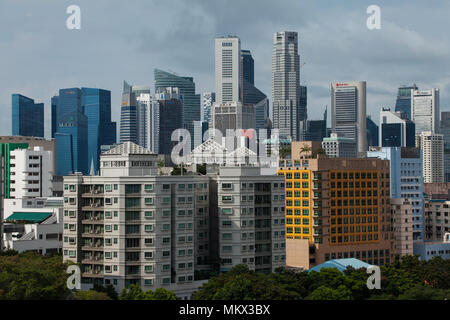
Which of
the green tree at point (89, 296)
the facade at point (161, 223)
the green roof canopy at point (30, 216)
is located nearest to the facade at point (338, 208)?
the facade at point (161, 223)

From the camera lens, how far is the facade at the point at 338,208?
153500 millimetres

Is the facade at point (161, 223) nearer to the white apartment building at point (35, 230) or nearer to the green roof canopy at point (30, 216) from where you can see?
the white apartment building at point (35, 230)

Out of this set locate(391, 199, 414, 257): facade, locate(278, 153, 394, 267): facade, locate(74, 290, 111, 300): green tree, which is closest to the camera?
locate(74, 290, 111, 300): green tree

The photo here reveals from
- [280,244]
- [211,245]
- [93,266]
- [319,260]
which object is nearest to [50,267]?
[93,266]

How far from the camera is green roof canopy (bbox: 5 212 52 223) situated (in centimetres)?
13812

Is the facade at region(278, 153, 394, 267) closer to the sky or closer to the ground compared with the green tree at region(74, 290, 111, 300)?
closer to the sky

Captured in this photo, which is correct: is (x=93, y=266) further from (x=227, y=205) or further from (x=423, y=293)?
(x=423, y=293)

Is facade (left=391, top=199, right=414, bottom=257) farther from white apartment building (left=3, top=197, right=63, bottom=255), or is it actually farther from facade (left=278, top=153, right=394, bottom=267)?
white apartment building (left=3, top=197, right=63, bottom=255)

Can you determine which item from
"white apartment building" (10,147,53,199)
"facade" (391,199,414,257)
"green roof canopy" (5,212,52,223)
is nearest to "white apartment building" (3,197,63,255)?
"green roof canopy" (5,212,52,223)

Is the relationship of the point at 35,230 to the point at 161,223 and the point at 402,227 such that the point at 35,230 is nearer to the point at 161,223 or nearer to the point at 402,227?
the point at 161,223

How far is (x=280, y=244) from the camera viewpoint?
114875 mm

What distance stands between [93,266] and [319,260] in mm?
57001

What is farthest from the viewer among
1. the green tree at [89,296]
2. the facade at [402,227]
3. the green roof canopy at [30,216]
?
the facade at [402,227]

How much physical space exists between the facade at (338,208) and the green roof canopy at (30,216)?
4079cm
